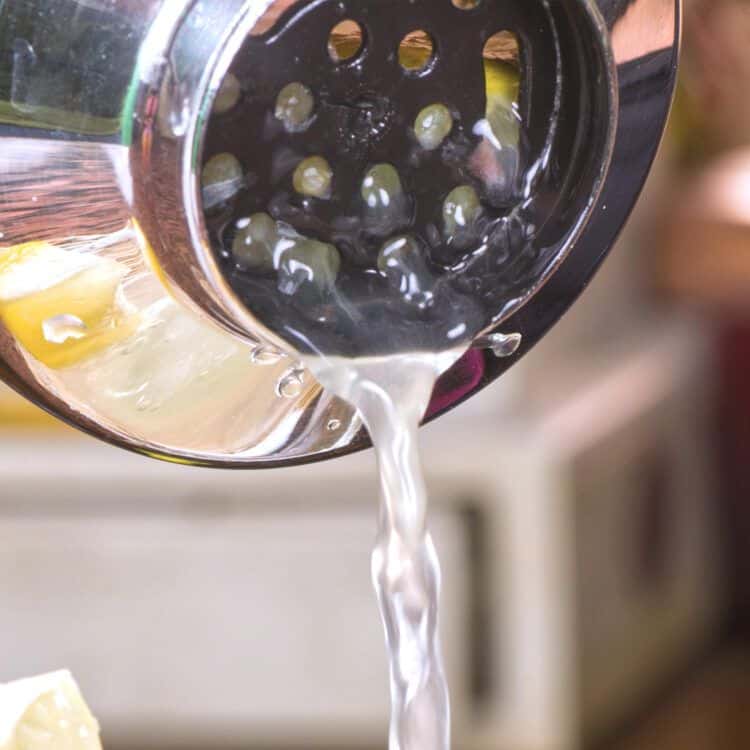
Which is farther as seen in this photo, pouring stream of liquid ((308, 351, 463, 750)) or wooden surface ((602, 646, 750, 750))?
wooden surface ((602, 646, 750, 750))

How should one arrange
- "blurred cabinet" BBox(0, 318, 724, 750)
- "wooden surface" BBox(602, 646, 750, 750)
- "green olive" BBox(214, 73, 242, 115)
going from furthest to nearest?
"wooden surface" BBox(602, 646, 750, 750) < "blurred cabinet" BBox(0, 318, 724, 750) < "green olive" BBox(214, 73, 242, 115)

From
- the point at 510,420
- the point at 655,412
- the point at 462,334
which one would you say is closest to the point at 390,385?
the point at 462,334

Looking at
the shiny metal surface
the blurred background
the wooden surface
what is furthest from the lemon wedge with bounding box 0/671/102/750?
the wooden surface

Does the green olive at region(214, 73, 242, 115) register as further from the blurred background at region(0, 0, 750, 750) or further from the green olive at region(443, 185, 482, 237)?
the blurred background at region(0, 0, 750, 750)

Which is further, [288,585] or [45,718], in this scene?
[288,585]

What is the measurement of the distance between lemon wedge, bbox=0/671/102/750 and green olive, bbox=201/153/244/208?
0.15 m

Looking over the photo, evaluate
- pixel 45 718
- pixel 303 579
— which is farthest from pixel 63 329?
pixel 303 579

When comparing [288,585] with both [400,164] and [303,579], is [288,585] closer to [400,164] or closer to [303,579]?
[303,579]

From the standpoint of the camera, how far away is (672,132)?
2.35 metres

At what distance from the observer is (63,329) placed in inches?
19.0

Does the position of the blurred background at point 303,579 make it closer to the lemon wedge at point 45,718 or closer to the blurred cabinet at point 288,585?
the blurred cabinet at point 288,585

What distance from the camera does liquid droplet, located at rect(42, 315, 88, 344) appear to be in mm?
479

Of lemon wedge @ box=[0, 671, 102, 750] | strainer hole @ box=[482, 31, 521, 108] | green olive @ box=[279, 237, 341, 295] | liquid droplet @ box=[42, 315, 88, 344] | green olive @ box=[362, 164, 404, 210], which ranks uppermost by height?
strainer hole @ box=[482, 31, 521, 108]

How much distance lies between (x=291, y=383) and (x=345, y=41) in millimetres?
110
